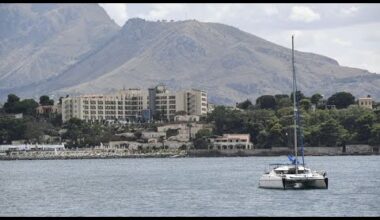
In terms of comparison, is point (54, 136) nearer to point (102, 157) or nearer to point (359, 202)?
point (102, 157)

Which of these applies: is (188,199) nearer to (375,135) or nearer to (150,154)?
(375,135)

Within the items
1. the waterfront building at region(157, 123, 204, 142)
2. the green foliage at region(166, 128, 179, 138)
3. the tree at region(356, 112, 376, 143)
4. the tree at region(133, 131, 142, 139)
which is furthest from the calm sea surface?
the tree at region(133, 131, 142, 139)

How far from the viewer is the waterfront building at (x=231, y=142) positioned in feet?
539

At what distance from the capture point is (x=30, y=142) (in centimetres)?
18662

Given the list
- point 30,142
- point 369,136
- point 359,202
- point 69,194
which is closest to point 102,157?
point 30,142

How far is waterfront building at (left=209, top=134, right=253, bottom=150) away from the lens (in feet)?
539

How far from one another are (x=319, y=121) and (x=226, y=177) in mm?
86439

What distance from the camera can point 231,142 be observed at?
167000 mm

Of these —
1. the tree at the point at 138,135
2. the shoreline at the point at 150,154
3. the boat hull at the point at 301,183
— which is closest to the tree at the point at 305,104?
the shoreline at the point at 150,154

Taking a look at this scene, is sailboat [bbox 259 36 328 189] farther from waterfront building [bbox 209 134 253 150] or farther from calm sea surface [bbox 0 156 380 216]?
waterfront building [bbox 209 134 253 150]

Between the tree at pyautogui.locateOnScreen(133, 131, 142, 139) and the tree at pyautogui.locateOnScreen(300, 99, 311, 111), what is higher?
the tree at pyautogui.locateOnScreen(300, 99, 311, 111)

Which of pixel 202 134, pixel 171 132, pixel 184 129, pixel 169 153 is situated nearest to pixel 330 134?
pixel 202 134

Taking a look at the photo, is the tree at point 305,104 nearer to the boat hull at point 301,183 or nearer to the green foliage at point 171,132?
the green foliage at point 171,132

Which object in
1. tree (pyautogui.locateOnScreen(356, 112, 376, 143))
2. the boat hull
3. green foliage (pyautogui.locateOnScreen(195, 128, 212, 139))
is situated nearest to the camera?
the boat hull
